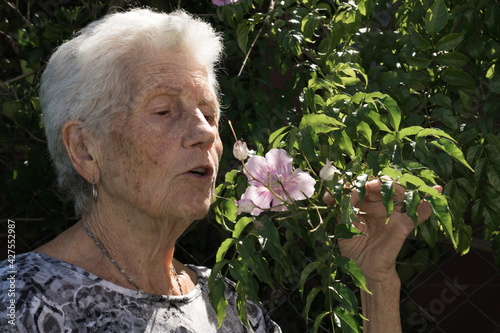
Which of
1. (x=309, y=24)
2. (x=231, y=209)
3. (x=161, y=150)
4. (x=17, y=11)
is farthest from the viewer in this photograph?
(x=17, y=11)

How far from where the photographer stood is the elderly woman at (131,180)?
5.87 feet

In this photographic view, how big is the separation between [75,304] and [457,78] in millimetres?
1279

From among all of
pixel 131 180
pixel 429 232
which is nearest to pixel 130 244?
pixel 131 180

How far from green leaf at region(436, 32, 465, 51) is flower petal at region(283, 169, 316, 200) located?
2.36 feet

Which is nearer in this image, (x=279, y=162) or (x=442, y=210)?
(x=442, y=210)

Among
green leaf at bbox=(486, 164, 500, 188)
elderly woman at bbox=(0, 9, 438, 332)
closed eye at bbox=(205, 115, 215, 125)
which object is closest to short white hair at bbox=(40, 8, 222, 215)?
elderly woman at bbox=(0, 9, 438, 332)

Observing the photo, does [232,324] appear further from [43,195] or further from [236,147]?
[43,195]

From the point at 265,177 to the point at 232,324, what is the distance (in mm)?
628

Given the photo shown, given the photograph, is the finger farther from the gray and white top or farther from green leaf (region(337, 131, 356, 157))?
the gray and white top

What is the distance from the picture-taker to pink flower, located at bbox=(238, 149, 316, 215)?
5.18ft

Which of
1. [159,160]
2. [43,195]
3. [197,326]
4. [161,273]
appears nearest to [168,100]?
[159,160]

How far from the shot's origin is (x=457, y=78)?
210 cm

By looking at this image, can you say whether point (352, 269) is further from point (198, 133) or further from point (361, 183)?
point (198, 133)

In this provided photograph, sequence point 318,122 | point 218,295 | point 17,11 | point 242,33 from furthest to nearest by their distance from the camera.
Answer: point 17,11 → point 242,33 → point 218,295 → point 318,122
